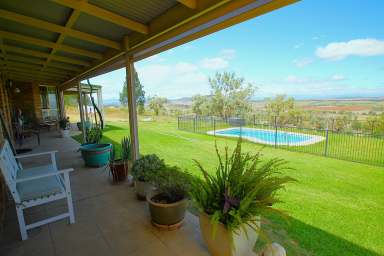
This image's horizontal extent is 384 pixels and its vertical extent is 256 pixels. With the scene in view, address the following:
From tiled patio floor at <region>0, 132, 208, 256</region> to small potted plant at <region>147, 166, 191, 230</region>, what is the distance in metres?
0.11

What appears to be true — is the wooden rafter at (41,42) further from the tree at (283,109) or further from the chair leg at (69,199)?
the tree at (283,109)

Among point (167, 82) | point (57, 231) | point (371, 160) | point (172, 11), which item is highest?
point (167, 82)

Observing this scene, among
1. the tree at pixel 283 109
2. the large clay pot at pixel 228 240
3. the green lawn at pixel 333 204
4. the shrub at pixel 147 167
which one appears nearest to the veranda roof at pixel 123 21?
the green lawn at pixel 333 204

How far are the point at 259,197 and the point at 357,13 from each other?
61.6ft

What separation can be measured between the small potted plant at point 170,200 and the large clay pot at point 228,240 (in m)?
0.44

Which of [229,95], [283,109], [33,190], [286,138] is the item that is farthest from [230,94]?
[33,190]

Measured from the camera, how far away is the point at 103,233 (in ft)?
6.77

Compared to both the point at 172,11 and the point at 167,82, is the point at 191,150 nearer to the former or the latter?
the point at 172,11

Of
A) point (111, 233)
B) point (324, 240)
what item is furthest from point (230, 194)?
point (324, 240)

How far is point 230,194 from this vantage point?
1506 millimetres

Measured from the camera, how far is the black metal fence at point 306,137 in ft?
20.2

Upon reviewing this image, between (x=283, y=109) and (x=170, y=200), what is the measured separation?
585 inches

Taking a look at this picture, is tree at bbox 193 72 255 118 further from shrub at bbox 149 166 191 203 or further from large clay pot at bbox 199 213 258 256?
large clay pot at bbox 199 213 258 256

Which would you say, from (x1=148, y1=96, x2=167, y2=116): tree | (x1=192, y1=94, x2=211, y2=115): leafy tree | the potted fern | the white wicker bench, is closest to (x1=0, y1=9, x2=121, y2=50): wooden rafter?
the white wicker bench
